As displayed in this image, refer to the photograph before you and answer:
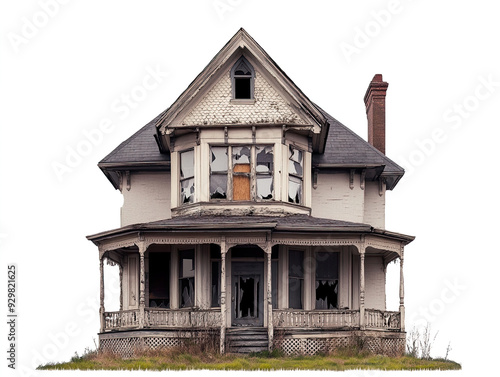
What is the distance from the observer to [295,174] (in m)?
40.1

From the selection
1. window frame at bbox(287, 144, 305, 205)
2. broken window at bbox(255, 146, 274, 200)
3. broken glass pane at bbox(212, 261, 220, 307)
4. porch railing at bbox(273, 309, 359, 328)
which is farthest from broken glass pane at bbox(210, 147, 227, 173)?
porch railing at bbox(273, 309, 359, 328)

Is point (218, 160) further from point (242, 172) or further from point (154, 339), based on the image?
point (154, 339)

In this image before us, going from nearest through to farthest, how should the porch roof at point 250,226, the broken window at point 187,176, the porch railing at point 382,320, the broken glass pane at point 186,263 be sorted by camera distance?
the porch roof at point 250,226 < the porch railing at point 382,320 < the broken glass pane at point 186,263 < the broken window at point 187,176

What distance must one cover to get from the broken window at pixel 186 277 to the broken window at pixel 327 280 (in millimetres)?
4196

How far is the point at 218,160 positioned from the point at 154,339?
649cm

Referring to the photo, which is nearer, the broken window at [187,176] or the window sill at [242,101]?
the window sill at [242,101]

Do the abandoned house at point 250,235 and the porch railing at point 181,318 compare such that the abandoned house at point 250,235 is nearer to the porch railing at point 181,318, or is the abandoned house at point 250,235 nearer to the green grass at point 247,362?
the porch railing at point 181,318

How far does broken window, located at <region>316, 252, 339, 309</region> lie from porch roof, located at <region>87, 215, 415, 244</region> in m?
1.83

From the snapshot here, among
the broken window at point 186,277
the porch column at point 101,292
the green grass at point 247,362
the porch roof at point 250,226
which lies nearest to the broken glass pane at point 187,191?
the porch roof at point 250,226

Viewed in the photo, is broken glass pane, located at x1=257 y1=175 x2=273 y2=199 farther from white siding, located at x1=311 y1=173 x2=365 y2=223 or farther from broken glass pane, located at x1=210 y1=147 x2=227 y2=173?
white siding, located at x1=311 y1=173 x2=365 y2=223

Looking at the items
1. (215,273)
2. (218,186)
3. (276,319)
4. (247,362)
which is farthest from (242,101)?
(247,362)

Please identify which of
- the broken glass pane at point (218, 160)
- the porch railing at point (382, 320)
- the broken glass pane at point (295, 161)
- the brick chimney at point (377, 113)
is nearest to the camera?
the porch railing at point (382, 320)

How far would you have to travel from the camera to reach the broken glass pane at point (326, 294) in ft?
131

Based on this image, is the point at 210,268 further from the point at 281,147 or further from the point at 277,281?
the point at 281,147
